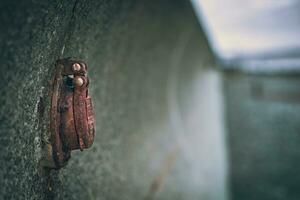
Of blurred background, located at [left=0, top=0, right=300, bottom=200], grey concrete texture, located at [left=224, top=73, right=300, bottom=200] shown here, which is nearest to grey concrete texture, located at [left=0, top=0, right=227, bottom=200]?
blurred background, located at [left=0, top=0, right=300, bottom=200]

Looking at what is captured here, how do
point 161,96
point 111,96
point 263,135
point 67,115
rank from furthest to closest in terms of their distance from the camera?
1. point 263,135
2. point 161,96
3. point 111,96
4. point 67,115

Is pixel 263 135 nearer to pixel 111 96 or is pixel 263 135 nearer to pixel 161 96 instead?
pixel 161 96

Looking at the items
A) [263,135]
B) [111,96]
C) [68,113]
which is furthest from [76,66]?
[263,135]

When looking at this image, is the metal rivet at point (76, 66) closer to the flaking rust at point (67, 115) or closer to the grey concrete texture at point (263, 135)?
the flaking rust at point (67, 115)

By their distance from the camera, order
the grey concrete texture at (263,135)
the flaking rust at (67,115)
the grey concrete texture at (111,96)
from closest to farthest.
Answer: the grey concrete texture at (111,96), the flaking rust at (67,115), the grey concrete texture at (263,135)

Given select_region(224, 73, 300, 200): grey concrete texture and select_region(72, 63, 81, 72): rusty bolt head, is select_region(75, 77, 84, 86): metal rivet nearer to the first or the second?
select_region(72, 63, 81, 72): rusty bolt head

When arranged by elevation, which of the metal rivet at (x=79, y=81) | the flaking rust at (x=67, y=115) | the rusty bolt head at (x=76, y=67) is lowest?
the flaking rust at (x=67, y=115)

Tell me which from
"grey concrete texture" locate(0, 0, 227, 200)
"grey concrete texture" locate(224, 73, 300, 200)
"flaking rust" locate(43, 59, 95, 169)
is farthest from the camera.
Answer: "grey concrete texture" locate(224, 73, 300, 200)

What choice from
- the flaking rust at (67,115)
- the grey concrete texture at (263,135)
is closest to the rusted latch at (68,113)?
the flaking rust at (67,115)
